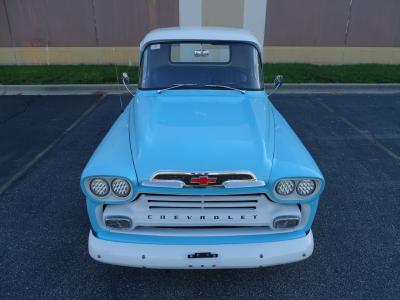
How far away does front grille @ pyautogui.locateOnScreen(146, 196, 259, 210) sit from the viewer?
248 centimetres

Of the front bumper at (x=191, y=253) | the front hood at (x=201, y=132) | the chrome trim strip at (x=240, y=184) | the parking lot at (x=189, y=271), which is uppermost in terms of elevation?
the front hood at (x=201, y=132)

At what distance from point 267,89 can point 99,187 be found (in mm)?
7697

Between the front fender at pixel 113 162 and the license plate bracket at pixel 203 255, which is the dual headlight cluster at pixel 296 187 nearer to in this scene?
the license plate bracket at pixel 203 255

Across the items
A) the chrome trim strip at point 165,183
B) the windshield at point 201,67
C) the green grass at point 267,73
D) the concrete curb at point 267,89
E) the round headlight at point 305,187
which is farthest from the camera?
the green grass at point 267,73

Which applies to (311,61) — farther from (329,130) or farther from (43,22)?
(43,22)

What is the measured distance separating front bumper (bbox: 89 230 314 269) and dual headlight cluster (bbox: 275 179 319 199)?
1.33ft

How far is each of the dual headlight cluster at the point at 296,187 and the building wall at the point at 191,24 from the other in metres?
9.92

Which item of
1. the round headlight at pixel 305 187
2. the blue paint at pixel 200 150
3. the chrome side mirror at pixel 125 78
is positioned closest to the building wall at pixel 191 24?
the chrome side mirror at pixel 125 78

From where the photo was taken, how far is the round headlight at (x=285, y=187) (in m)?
2.48

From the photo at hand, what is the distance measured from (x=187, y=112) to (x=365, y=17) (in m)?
11.1

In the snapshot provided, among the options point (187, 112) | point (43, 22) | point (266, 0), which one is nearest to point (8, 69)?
point (43, 22)

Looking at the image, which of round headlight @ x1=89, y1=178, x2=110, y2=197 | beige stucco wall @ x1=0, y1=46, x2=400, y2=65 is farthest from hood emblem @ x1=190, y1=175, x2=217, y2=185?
beige stucco wall @ x1=0, y1=46, x2=400, y2=65

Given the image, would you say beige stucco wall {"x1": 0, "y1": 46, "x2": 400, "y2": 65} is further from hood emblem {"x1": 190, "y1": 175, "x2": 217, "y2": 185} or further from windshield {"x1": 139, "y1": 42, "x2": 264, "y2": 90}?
hood emblem {"x1": 190, "y1": 175, "x2": 217, "y2": 185}

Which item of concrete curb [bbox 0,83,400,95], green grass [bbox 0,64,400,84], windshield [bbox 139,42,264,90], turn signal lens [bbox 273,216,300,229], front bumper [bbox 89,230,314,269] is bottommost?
concrete curb [bbox 0,83,400,95]
